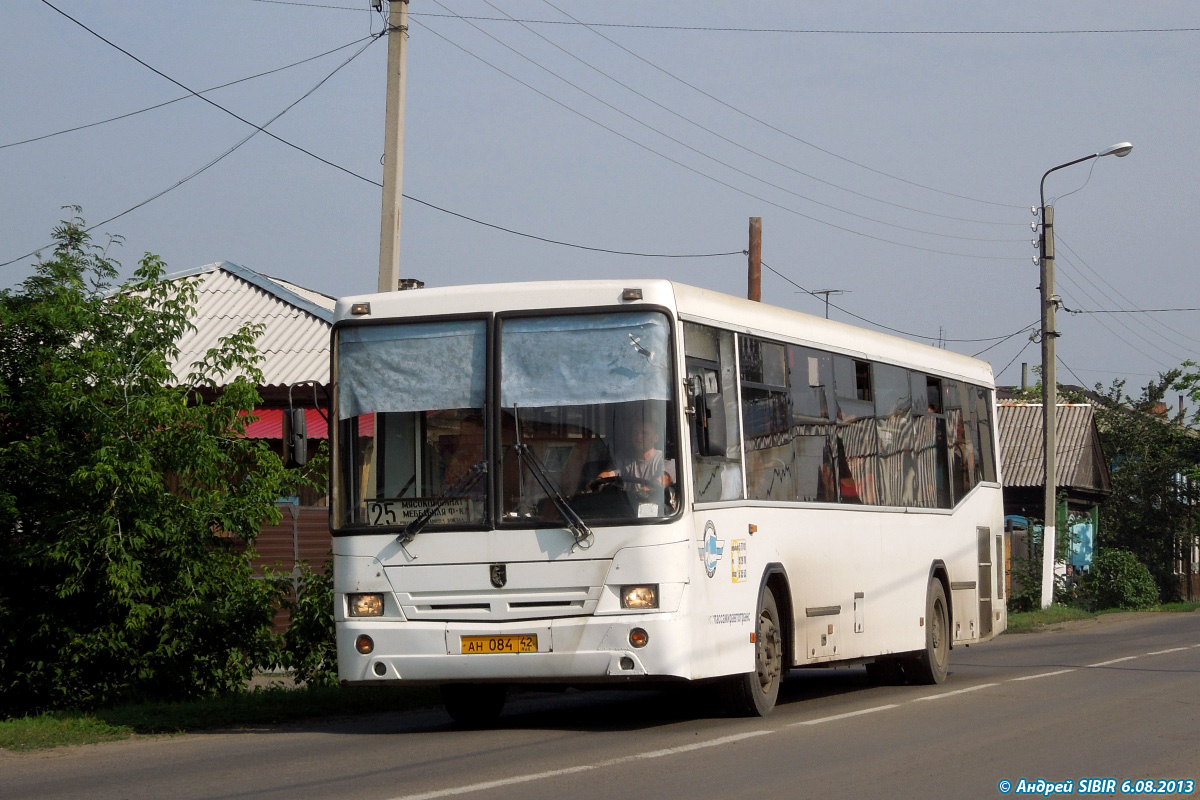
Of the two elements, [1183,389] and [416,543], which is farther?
[1183,389]

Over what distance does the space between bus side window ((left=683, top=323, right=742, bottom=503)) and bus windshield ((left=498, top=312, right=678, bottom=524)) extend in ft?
0.78

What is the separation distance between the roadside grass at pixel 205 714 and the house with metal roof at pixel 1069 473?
3670 centimetres

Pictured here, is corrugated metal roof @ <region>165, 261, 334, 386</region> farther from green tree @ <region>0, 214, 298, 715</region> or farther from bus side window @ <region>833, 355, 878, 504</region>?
bus side window @ <region>833, 355, 878, 504</region>

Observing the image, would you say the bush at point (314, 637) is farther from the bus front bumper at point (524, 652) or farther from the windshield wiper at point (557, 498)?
the windshield wiper at point (557, 498)

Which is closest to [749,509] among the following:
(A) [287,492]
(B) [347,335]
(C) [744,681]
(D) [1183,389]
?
(C) [744,681]

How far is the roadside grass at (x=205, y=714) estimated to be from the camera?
1138 centimetres

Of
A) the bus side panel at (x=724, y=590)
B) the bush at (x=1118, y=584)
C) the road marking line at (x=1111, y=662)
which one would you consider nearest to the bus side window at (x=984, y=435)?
the road marking line at (x=1111, y=662)

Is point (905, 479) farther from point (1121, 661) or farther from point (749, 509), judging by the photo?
point (1121, 661)

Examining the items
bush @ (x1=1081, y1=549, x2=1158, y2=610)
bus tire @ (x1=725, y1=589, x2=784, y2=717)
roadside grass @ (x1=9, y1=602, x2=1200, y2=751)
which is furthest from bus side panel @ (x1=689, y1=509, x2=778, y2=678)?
bush @ (x1=1081, y1=549, x2=1158, y2=610)

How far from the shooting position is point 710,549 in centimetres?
1092

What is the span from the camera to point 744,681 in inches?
457

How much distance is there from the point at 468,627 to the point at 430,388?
1.69 m

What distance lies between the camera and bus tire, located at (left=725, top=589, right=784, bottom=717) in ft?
38.1

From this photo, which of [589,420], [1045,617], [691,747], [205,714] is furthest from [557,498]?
[1045,617]
